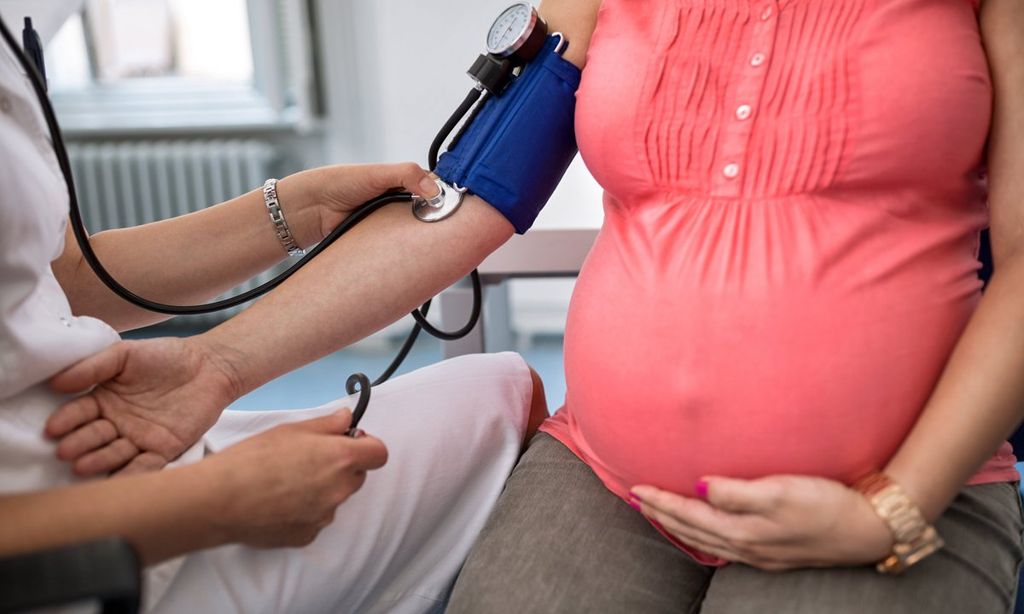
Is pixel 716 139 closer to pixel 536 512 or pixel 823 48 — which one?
pixel 823 48

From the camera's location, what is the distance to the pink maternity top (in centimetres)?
82

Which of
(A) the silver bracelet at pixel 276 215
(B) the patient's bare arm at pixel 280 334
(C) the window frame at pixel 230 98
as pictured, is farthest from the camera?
(C) the window frame at pixel 230 98

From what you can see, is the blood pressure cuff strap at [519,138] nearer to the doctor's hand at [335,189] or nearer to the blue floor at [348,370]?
the doctor's hand at [335,189]

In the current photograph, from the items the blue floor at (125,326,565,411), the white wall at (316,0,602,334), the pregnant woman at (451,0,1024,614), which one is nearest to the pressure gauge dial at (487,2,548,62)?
the pregnant woman at (451,0,1024,614)

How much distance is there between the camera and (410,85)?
10.6 feet

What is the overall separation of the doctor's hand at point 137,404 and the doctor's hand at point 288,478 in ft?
0.49

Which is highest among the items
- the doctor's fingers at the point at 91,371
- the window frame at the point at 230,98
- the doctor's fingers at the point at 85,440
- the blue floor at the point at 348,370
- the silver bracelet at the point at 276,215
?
the silver bracelet at the point at 276,215

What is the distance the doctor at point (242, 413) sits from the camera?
741 millimetres

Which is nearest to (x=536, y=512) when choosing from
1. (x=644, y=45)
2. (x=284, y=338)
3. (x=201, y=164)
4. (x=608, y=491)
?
(x=608, y=491)

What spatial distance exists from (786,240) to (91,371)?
66 centimetres

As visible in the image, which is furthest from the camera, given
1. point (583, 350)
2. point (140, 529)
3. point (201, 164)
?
point (201, 164)

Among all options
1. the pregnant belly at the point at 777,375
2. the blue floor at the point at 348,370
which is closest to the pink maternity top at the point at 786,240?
the pregnant belly at the point at 777,375

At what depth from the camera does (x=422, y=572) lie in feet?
3.29

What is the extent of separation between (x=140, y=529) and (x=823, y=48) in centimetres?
76
